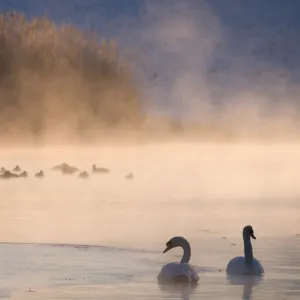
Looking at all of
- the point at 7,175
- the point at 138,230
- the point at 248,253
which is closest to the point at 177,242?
the point at 248,253

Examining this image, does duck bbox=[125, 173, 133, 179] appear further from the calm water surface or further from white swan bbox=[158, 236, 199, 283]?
white swan bbox=[158, 236, 199, 283]

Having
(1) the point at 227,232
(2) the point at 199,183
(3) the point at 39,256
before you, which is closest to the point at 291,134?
(2) the point at 199,183

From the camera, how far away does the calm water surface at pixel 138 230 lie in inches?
686

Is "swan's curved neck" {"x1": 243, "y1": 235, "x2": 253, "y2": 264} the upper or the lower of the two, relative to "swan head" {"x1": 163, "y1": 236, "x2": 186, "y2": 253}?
lower

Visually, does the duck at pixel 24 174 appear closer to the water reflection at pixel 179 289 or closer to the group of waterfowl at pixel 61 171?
the group of waterfowl at pixel 61 171

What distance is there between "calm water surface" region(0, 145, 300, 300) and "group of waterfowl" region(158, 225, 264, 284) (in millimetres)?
193

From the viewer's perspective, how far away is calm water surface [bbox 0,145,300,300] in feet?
57.2

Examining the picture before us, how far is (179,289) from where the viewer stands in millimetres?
17422

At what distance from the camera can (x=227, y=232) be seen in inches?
996

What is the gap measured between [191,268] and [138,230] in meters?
7.93

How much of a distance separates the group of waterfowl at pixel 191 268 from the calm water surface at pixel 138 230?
7.6 inches

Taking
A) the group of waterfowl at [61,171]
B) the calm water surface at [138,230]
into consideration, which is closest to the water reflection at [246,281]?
the calm water surface at [138,230]

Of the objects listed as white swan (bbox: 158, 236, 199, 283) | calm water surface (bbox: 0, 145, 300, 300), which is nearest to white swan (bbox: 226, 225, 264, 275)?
calm water surface (bbox: 0, 145, 300, 300)

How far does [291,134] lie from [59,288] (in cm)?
4807
